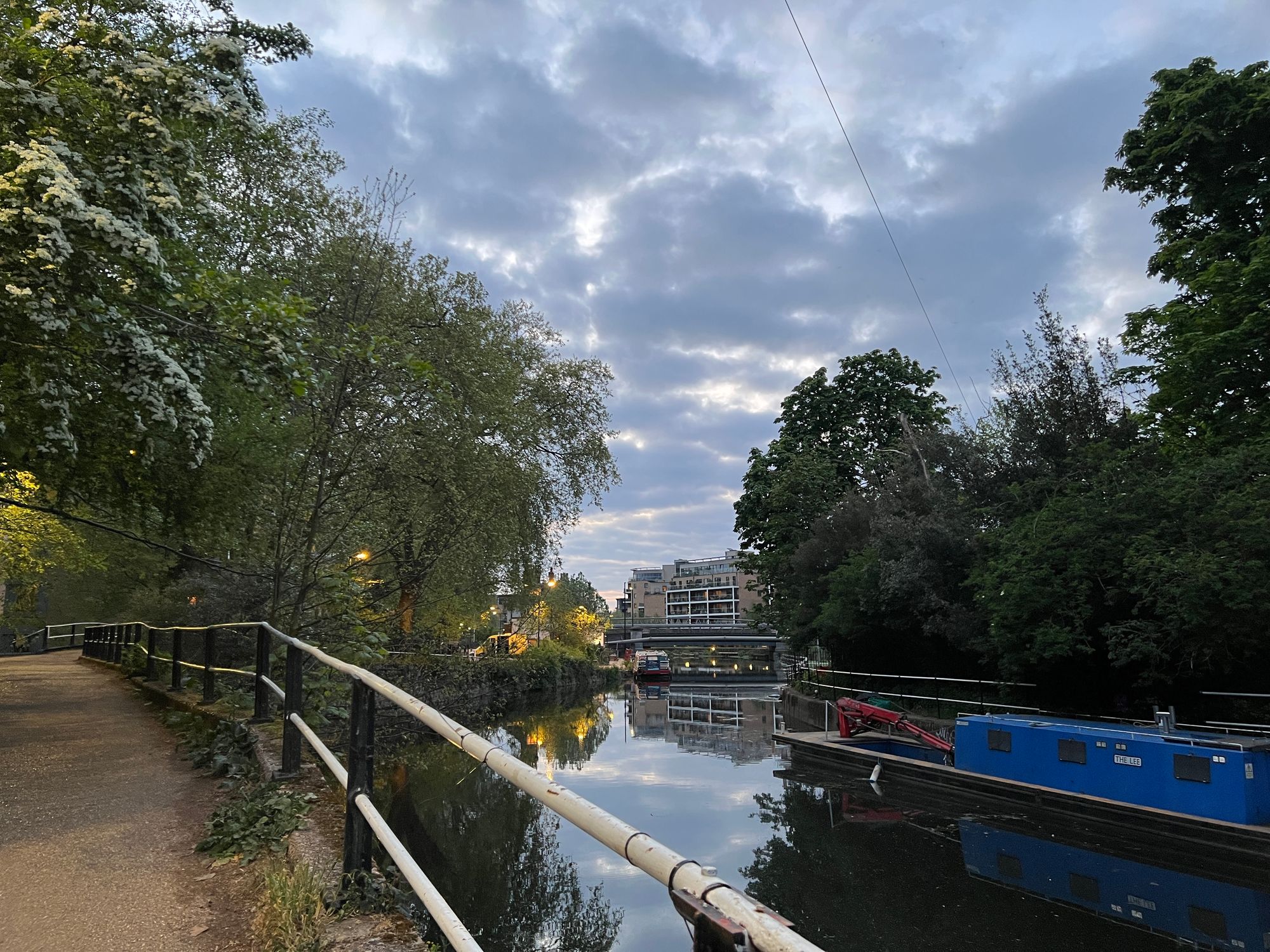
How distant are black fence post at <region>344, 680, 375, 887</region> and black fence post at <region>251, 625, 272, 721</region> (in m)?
3.02

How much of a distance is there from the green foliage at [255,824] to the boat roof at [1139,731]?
12071 millimetres

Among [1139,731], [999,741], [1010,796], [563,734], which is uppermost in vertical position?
[1139,731]

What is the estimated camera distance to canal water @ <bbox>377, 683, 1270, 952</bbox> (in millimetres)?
8750

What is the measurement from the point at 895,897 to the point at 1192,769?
5.07m

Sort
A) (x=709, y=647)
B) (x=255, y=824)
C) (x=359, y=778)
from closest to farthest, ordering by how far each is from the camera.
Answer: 1. (x=359, y=778)
2. (x=255, y=824)
3. (x=709, y=647)

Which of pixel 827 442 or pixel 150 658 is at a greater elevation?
pixel 827 442

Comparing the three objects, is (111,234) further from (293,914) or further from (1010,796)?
(1010,796)

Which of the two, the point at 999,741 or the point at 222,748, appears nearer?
the point at 222,748

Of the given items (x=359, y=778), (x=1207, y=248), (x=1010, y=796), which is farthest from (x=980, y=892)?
(x=1207, y=248)

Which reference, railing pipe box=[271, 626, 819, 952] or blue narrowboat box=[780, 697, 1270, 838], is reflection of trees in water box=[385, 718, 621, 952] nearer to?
railing pipe box=[271, 626, 819, 952]

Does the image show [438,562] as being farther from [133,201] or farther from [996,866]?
[996,866]

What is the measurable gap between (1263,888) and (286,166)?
15.8 m

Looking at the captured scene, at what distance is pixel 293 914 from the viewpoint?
3.09m

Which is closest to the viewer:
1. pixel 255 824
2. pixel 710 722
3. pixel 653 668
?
pixel 255 824
